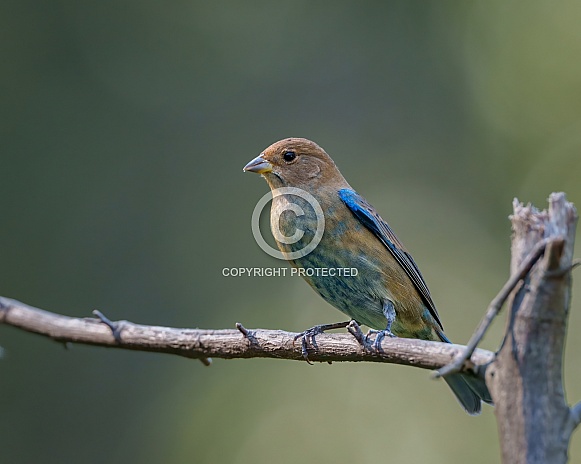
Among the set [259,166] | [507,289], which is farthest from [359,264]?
[507,289]

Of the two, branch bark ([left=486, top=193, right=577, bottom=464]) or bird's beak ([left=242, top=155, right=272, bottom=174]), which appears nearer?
branch bark ([left=486, top=193, right=577, bottom=464])

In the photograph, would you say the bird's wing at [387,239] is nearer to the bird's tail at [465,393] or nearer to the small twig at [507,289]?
the bird's tail at [465,393]

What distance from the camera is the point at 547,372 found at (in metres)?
2.05

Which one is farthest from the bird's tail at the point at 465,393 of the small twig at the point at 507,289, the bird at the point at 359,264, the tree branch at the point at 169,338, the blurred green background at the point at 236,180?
the blurred green background at the point at 236,180

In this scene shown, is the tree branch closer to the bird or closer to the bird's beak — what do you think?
the bird

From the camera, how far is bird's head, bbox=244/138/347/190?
4.81 m

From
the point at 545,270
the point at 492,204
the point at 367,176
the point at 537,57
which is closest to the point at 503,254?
the point at 492,204

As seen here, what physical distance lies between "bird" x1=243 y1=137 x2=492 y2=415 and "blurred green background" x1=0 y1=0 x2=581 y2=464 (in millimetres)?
3265

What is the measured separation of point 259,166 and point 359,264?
3.33 feet

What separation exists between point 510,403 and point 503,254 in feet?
21.8

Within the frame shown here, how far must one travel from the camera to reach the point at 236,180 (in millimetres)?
8477

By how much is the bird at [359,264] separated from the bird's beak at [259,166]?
220mm

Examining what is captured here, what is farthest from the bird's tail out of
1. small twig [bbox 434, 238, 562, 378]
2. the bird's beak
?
small twig [bbox 434, 238, 562, 378]

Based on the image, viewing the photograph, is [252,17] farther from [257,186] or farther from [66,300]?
[66,300]
